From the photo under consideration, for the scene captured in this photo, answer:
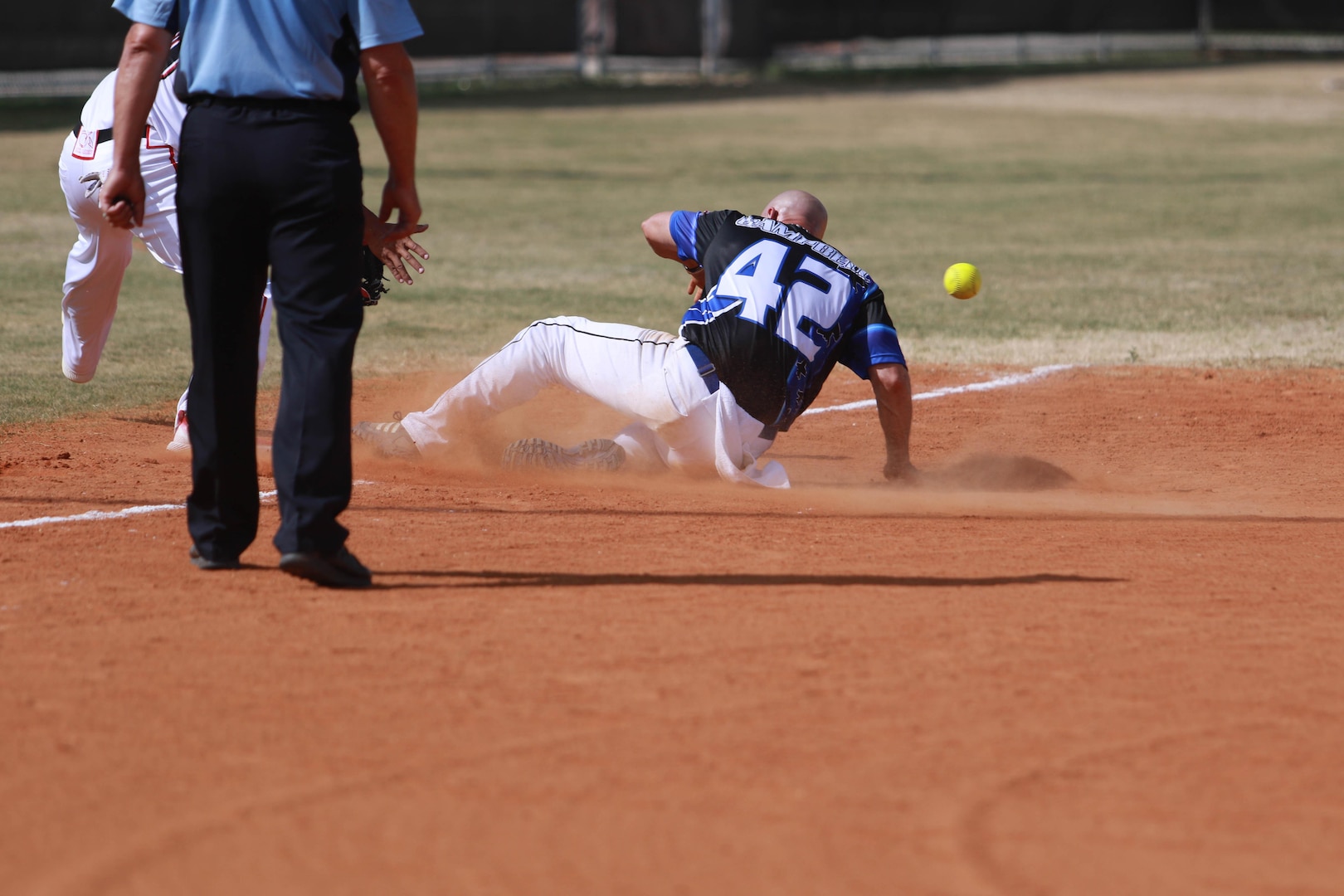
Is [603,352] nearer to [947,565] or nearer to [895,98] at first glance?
[947,565]

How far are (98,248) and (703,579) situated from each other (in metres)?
3.66

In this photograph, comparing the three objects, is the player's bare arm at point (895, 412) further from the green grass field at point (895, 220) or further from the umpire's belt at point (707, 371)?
the green grass field at point (895, 220)

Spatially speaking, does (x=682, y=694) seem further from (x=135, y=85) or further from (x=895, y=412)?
(x=895, y=412)

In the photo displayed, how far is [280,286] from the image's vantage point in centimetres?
464

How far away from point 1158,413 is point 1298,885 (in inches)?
221

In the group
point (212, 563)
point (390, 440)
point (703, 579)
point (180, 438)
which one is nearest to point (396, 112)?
point (212, 563)

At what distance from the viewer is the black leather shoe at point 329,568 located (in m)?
4.70

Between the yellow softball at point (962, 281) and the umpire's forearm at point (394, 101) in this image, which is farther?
the yellow softball at point (962, 281)

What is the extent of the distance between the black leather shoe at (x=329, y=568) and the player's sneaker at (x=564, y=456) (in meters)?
1.85

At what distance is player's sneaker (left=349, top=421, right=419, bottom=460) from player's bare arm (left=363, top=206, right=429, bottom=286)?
122cm

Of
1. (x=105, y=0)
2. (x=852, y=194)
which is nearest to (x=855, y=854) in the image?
(x=852, y=194)

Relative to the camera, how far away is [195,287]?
4719 millimetres

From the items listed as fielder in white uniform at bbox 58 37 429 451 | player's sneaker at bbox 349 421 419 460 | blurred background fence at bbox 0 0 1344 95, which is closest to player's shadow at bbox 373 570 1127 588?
player's sneaker at bbox 349 421 419 460

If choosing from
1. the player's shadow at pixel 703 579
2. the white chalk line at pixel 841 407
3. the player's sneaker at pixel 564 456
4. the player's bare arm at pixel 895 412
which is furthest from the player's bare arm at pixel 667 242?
the player's shadow at pixel 703 579
